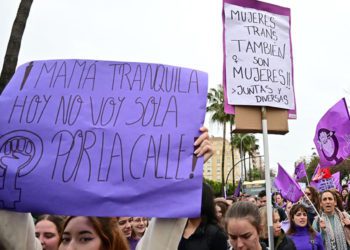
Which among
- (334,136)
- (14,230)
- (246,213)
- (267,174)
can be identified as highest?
(334,136)

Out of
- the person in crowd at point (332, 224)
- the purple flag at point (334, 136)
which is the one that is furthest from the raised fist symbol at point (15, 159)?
the person in crowd at point (332, 224)

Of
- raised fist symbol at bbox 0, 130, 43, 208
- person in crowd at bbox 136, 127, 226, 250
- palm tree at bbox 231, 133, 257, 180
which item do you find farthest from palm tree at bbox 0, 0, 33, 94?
palm tree at bbox 231, 133, 257, 180

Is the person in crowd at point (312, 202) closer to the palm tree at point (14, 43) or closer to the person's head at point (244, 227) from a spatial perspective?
the person's head at point (244, 227)

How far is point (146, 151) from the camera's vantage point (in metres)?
2.32

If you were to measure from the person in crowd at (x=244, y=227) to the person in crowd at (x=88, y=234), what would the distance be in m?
0.99

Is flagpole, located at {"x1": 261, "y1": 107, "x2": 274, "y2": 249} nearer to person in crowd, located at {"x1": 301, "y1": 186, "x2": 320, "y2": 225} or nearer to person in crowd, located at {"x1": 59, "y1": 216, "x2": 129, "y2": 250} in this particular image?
person in crowd, located at {"x1": 59, "y1": 216, "x2": 129, "y2": 250}

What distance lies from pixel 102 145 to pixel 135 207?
337 mm

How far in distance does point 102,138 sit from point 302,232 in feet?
12.9

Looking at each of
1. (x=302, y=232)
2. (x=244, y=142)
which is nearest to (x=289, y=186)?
(x=302, y=232)

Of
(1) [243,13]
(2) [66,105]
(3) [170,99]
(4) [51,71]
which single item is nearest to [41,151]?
(2) [66,105]

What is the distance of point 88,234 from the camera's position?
2250 mm

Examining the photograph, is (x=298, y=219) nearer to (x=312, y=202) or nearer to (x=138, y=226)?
(x=138, y=226)

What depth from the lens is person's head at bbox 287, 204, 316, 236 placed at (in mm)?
5617

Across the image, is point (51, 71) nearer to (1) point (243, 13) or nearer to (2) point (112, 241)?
(2) point (112, 241)
